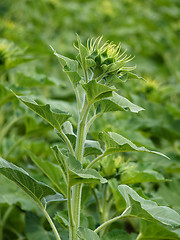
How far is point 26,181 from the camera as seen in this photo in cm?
84

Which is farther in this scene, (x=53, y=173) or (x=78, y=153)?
(x=53, y=173)

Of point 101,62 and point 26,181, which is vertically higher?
point 101,62

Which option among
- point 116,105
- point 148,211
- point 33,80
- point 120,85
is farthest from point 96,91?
point 120,85

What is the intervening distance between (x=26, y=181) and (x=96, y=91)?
0.79ft

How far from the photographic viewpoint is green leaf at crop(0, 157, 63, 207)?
819mm

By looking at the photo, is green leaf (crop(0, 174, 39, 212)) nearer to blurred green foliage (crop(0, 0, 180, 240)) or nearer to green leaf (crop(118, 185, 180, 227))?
blurred green foliage (crop(0, 0, 180, 240))

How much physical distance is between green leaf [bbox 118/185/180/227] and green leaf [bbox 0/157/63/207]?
0.16m

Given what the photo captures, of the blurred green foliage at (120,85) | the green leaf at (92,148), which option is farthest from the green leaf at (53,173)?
the green leaf at (92,148)

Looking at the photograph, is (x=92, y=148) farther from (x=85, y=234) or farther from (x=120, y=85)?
(x=120, y=85)

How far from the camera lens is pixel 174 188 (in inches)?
54.0

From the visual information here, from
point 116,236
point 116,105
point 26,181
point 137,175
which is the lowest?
point 116,236

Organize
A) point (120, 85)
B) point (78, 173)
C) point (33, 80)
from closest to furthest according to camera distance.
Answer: point (78, 173) → point (33, 80) → point (120, 85)

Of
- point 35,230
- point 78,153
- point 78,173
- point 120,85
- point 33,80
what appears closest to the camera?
point 78,173

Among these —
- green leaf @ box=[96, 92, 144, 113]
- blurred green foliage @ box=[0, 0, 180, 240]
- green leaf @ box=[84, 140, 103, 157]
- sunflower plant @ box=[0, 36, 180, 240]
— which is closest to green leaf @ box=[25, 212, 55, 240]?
blurred green foliage @ box=[0, 0, 180, 240]
